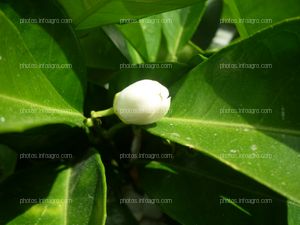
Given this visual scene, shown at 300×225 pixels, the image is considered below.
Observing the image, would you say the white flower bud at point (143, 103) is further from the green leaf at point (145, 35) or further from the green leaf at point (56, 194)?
the green leaf at point (145, 35)

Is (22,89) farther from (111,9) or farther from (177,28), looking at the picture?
(177,28)

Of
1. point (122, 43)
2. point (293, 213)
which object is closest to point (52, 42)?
point (122, 43)

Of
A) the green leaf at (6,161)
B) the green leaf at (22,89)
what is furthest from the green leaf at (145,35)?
the green leaf at (6,161)

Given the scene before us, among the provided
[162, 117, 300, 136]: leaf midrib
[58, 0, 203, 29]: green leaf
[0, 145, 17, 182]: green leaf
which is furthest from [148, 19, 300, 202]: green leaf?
[0, 145, 17, 182]: green leaf

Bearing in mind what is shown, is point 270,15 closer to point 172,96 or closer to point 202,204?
point 172,96

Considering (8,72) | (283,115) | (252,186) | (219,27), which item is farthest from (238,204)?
(219,27)

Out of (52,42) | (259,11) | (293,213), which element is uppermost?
(259,11)
